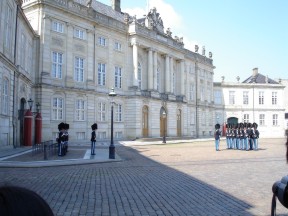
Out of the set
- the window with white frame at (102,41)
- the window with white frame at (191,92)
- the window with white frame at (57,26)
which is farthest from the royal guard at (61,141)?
the window with white frame at (191,92)

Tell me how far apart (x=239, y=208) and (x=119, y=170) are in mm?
7314

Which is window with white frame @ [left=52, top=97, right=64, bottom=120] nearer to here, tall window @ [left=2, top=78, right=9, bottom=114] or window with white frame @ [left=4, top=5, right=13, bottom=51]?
tall window @ [left=2, top=78, right=9, bottom=114]

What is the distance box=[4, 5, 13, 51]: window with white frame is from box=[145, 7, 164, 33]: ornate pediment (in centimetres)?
2549

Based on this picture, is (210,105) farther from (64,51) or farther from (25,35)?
(25,35)

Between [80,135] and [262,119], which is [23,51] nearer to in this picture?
[80,135]

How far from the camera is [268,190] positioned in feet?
31.2

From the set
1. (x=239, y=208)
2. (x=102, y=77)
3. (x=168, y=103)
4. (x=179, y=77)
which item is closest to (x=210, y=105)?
(x=179, y=77)

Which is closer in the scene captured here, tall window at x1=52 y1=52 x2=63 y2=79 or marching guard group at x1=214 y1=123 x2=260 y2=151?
marching guard group at x1=214 y1=123 x2=260 y2=151

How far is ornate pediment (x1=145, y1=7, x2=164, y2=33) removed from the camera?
156ft

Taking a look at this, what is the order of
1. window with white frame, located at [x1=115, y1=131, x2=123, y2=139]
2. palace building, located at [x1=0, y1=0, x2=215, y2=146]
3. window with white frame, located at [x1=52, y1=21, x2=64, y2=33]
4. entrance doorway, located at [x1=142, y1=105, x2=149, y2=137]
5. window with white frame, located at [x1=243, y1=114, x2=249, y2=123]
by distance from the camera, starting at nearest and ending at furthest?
palace building, located at [x1=0, y1=0, x2=215, y2=146], window with white frame, located at [x1=52, y1=21, x2=64, y2=33], window with white frame, located at [x1=115, y1=131, x2=123, y2=139], entrance doorway, located at [x1=142, y1=105, x2=149, y2=137], window with white frame, located at [x1=243, y1=114, x2=249, y2=123]

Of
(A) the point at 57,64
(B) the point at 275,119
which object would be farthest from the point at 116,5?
(B) the point at 275,119

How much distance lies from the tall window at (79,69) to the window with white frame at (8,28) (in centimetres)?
1267

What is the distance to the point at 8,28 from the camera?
23.3 meters

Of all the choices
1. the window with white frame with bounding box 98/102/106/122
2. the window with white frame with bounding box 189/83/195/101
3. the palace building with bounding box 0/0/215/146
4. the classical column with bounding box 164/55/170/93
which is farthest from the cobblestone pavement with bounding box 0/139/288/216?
the window with white frame with bounding box 189/83/195/101
